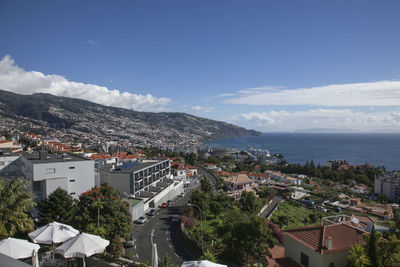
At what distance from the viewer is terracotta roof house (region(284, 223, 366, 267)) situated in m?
13.0

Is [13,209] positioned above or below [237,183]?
above

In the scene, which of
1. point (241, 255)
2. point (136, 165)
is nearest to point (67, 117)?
point (136, 165)

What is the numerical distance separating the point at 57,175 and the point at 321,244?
2387 cm

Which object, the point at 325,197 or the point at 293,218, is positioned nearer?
the point at 293,218

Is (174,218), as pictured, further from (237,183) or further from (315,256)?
(237,183)

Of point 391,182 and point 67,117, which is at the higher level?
point 67,117

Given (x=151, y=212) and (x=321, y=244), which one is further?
(x=151, y=212)

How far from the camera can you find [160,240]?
21000 millimetres

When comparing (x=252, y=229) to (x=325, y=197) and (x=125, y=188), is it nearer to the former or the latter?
(x=125, y=188)

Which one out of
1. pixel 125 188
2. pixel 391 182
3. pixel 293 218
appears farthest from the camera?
pixel 391 182

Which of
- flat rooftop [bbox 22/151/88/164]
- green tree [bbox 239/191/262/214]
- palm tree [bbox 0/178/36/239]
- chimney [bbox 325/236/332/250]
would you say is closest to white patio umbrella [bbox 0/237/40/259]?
palm tree [bbox 0/178/36/239]

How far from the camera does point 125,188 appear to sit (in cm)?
3191

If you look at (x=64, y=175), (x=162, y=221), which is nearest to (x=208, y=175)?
(x=162, y=221)

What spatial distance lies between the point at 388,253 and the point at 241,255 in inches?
305
